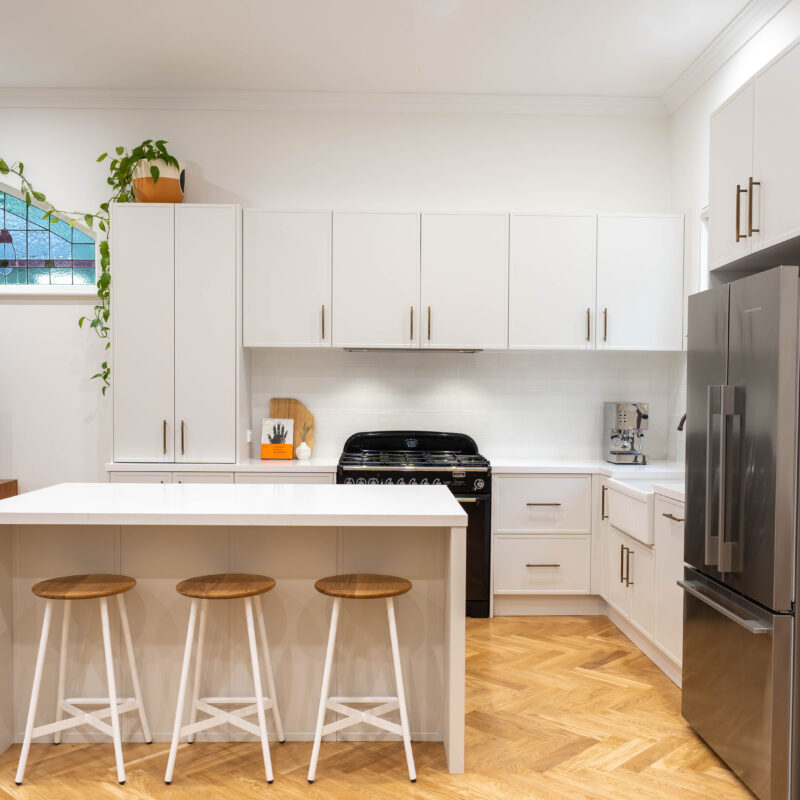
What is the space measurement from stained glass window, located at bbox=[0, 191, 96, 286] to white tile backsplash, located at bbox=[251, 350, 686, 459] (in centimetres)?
148

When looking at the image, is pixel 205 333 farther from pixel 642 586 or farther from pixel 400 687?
pixel 642 586

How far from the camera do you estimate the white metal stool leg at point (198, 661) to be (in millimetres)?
2568

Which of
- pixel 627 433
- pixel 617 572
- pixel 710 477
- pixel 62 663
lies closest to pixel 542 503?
pixel 617 572

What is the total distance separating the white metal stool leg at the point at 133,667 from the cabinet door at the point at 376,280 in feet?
7.14

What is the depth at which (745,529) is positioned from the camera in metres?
2.40

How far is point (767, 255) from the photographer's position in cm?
268

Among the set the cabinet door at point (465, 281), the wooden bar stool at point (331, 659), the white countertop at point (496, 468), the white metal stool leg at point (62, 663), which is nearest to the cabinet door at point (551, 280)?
the cabinet door at point (465, 281)

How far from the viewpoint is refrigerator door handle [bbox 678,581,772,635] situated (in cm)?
229

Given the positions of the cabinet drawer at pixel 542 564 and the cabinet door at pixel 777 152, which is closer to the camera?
the cabinet door at pixel 777 152

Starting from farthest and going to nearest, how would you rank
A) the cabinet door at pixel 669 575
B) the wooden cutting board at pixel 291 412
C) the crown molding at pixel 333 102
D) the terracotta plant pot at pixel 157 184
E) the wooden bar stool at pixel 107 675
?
1. the wooden cutting board at pixel 291 412
2. the crown molding at pixel 333 102
3. the terracotta plant pot at pixel 157 184
4. the cabinet door at pixel 669 575
5. the wooden bar stool at pixel 107 675

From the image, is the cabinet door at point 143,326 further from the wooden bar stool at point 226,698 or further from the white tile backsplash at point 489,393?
the wooden bar stool at point 226,698

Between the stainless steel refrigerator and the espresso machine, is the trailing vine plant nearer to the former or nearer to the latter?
the espresso machine

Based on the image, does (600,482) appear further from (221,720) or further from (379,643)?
(221,720)

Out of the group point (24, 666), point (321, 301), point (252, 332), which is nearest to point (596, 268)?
point (321, 301)
